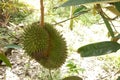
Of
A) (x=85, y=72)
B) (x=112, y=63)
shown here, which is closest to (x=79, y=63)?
(x=85, y=72)

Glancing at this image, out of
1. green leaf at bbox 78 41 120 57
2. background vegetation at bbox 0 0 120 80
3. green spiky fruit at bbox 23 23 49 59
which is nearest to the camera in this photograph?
green leaf at bbox 78 41 120 57

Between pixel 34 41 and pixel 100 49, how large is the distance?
10.5 inches

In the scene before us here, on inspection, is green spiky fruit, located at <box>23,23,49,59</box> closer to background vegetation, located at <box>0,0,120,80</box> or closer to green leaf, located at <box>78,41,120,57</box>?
green leaf, located at <box>78,41,120,57</box>

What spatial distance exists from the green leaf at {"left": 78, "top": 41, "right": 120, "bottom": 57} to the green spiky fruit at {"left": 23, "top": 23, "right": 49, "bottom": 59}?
193 millimetres

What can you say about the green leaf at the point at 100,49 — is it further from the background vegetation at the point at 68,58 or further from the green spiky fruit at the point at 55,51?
the background vegetation at the point at 68,58

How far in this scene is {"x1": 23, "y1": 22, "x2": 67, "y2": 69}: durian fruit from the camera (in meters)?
0.81

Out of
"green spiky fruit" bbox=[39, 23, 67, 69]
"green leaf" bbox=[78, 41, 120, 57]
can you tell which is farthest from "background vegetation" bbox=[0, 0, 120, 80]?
"green leaf" bbox=[78, 41, 120, 57]

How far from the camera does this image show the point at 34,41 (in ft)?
2.69

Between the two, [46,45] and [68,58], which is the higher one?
[46,45]

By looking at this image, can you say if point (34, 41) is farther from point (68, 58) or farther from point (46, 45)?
point (68, 58)

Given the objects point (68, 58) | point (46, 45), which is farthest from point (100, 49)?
point (68, 58)

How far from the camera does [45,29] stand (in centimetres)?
80

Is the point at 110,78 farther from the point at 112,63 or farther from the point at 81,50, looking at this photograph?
the point at 81,50

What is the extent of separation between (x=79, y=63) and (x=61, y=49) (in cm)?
126
